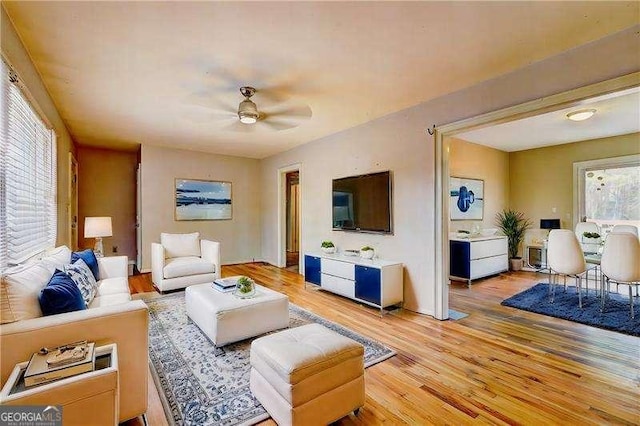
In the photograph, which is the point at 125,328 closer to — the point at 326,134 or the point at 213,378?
the point at 213,378

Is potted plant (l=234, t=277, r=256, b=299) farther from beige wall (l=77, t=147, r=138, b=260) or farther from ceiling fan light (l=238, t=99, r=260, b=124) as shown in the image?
beige wall (l=77, t=147, r=138, b=260)

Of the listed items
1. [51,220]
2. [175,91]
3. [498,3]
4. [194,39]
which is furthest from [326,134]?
[51,220]

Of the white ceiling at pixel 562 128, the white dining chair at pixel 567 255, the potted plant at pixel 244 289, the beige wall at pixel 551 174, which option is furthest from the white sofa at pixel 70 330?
the beige wall at pixel 551 174

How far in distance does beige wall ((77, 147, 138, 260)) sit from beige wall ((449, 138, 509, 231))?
6546mm

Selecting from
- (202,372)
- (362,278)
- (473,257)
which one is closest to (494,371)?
(362,278)

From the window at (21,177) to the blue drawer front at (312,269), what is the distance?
3.10m

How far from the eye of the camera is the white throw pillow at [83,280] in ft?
7.42

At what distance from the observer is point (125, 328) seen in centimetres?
166

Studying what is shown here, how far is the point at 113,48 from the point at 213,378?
8.48 ft

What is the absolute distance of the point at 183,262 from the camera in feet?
14.4

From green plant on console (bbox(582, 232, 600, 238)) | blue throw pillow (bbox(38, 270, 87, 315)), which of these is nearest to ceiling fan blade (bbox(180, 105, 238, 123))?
blue throw pillow (bbox(38, 270, 87, 315))

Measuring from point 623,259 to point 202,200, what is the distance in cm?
661

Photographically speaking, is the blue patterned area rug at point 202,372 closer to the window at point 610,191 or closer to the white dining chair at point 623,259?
the white dining chair at point 623,259

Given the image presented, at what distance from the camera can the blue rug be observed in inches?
119
